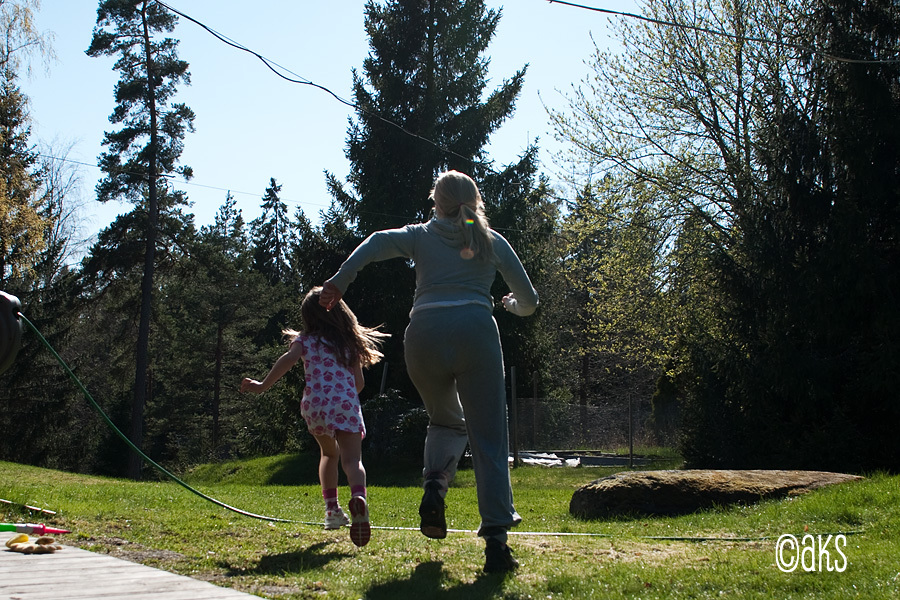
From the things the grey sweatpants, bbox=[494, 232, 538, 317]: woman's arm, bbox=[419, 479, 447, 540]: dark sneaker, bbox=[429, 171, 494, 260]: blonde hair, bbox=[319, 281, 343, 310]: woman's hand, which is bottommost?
bbox=[419, 479, 447, 540]: dark sneaker

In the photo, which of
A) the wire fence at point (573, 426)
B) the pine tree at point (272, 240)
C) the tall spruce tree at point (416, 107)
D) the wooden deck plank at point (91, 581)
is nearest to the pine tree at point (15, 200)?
the tall spruce tree at point (416, 107)

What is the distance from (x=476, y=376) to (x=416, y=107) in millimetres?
21978

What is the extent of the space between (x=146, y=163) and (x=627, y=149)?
→ 17601 millimetres

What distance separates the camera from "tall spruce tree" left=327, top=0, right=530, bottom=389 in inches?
952

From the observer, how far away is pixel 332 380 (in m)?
5.26

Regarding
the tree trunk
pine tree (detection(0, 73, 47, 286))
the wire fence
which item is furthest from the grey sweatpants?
the tree trunk

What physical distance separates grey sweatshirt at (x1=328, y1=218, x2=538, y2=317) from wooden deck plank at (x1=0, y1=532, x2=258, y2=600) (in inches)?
59.5

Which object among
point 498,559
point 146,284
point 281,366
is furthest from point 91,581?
point 146,284

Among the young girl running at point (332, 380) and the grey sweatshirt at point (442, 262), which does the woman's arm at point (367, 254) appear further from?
the young girl running at point (332, 380)

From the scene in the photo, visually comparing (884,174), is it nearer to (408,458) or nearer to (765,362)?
(765,362)

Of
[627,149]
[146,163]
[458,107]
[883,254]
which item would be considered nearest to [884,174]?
[883,254]

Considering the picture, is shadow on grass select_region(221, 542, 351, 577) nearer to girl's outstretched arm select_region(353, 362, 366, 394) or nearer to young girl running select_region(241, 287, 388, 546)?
young girl running select_region(241, 287, 388, 546)

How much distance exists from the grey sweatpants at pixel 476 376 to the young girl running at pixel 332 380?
3.78 feet

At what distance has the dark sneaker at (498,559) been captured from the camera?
3.95 metres
